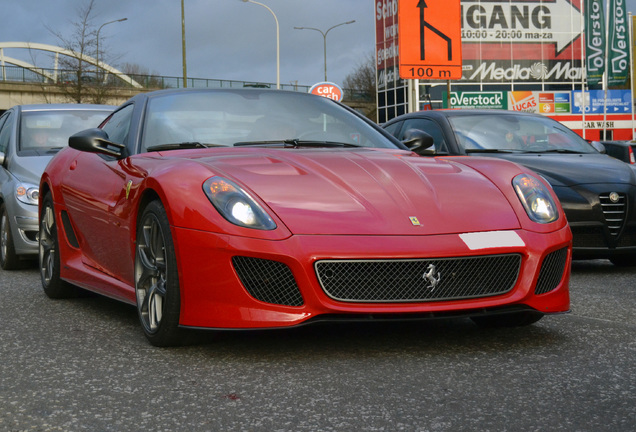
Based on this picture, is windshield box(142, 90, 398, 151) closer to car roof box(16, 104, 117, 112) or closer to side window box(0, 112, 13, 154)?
side window box(0, 112, 13, 154)

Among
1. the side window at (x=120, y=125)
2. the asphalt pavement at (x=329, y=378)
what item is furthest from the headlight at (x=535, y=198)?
the side window at (x=120, y=125)

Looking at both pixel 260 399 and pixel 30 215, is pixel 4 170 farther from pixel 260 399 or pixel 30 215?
pixel 260 399

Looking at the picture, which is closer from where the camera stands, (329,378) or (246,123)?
(329,378)

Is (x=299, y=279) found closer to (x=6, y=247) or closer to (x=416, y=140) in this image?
(x=416, y=140)

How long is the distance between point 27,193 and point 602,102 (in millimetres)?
52324

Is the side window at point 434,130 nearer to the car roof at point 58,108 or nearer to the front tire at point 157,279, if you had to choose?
the car roof at point 58,108

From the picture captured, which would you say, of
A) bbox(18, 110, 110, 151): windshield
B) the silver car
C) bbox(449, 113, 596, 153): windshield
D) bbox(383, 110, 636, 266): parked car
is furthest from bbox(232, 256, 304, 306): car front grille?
bbox(18, 110, 110, 151): windshield

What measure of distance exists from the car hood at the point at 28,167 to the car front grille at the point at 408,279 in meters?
5.48

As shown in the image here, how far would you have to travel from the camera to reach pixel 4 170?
926 cm

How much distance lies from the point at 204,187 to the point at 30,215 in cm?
480

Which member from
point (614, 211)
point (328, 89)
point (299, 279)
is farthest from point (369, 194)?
point (328, 89)

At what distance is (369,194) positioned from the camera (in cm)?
430

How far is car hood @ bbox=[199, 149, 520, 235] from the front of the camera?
4098 mm

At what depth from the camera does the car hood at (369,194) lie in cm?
410
